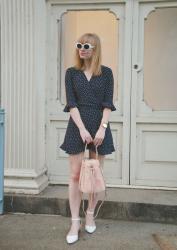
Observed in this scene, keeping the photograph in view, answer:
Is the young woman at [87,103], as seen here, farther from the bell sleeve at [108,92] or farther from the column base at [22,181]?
the column base at [22,181]

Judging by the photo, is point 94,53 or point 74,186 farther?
point 74,186

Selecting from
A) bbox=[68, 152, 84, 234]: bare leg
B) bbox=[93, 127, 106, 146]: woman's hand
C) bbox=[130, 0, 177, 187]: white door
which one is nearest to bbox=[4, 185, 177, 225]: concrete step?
bbox=[130, 0, 177, 187]: white door

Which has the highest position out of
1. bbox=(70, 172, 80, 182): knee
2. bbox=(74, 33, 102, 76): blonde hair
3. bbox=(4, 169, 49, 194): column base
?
bbox=(74, 33, 102, 76): blonde hair

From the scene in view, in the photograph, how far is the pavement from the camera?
3.95 m

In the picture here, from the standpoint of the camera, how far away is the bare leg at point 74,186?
12.9 ft

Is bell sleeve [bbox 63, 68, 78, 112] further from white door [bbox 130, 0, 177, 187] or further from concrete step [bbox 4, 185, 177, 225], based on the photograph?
white door [bbox 130, 0, 177, 187]

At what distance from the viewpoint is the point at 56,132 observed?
533cm

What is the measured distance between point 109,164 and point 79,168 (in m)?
1.40

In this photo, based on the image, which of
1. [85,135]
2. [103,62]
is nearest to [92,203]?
[85,135]

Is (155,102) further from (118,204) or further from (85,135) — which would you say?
(85,135)

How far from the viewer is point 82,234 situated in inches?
165

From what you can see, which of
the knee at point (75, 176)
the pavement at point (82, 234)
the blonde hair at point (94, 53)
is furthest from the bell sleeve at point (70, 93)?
the pavement at point (82, 234)

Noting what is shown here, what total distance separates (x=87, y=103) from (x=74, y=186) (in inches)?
30.9

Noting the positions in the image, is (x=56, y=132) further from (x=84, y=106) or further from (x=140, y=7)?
(x=140, y=7)
